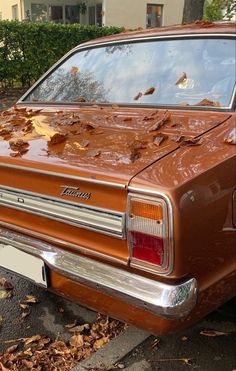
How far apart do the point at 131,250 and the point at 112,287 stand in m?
0.21

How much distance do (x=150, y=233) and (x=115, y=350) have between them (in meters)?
1.01

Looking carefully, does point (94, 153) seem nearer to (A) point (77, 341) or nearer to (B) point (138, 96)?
(B) point (138, 96)

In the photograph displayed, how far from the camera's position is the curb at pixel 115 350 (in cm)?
263

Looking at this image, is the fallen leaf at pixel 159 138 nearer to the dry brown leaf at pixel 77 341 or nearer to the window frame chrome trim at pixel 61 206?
the window frame chrome trim at pixel 61 206

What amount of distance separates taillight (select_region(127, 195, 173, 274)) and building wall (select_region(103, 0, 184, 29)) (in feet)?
67.9

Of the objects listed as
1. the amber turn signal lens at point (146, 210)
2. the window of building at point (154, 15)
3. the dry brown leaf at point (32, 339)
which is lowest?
the dry brown leaf at point (32, 339)

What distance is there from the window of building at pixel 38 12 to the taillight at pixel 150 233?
72.6 ft

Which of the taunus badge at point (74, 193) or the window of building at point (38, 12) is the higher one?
the window of building at point (38, 12)

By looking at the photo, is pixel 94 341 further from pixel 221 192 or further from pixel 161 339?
pixel 221 192

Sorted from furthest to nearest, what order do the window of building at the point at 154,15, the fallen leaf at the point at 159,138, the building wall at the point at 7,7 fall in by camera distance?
1. the building wall at the point at 7,7
2. the window of building at the point at 154,15
3. the fallen leaf at the point at 159,138

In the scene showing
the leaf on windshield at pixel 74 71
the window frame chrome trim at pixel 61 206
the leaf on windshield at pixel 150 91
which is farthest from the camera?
the leaf on windshield at pixel 74 71

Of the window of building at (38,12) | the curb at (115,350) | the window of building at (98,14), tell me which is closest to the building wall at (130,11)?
the window of building at (98,14)

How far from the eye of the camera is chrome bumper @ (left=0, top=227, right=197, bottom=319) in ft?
6.72

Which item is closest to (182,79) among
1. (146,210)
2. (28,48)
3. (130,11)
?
(146,210)
